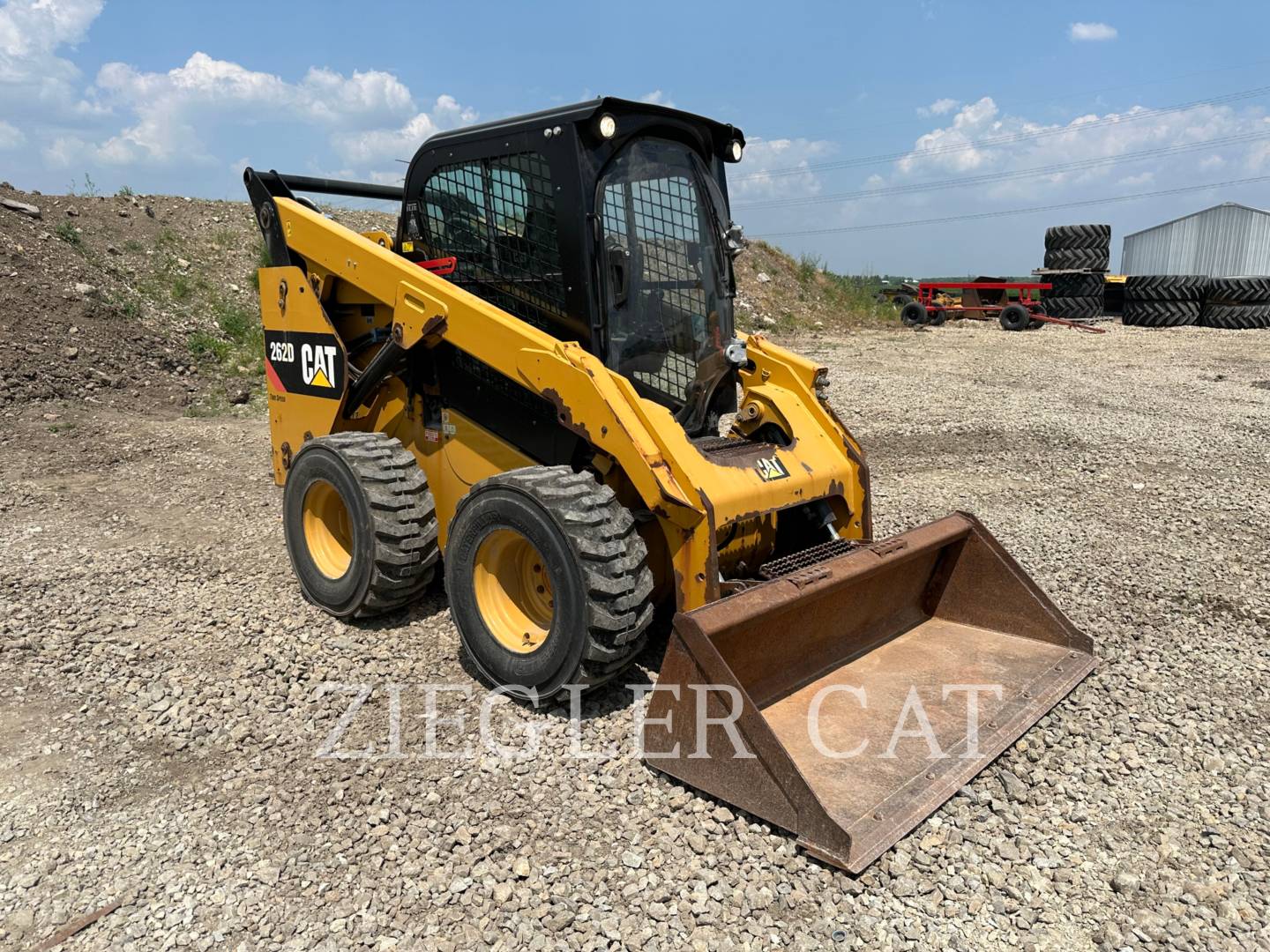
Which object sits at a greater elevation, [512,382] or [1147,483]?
[512,382]

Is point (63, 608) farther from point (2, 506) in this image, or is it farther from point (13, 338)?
point (13, 338)

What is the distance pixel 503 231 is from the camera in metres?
4.21

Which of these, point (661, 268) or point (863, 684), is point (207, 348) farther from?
point (863, 684)

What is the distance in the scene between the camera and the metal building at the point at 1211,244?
29.7 meters

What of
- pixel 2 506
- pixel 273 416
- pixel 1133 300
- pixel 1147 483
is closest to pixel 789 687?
pixel 273 416

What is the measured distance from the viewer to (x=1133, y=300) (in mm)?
21234

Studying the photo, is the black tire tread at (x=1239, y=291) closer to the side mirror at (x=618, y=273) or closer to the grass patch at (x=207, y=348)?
the grass patch at (x=207, y=348)

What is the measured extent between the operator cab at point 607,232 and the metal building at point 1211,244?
31.0m

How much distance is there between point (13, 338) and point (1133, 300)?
21.9m

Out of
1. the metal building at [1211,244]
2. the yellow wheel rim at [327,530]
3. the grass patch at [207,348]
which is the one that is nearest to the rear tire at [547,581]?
the yellow wheel rim at [327,530]

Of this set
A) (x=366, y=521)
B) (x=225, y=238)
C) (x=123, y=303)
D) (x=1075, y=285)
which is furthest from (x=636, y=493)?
(x=1075, y=285)

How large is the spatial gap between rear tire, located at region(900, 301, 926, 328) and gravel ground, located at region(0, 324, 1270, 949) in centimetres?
1548

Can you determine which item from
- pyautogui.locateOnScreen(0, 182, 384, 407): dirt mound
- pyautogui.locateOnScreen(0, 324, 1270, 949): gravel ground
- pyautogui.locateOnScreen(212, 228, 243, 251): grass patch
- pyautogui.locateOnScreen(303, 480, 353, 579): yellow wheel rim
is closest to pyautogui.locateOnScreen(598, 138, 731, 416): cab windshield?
pyautogui.locateOnScreen(0, 324, 1270, 949): gravel ground

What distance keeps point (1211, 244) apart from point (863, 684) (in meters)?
34.2
